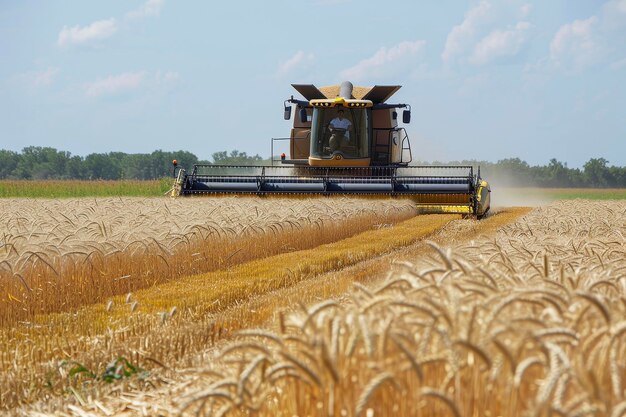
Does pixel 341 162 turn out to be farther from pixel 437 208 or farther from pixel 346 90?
pixel 437 208

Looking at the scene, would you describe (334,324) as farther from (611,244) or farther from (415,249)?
(415,249)

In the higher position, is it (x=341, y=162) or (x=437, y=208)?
(x=341, y=162)

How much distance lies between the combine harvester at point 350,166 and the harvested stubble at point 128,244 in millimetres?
4527

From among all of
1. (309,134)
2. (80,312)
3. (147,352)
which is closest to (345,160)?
(309,134)

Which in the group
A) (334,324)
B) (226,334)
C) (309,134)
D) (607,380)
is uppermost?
(309,134)

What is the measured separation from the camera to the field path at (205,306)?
5812 mm

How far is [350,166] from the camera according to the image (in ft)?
68.6

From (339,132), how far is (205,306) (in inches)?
541

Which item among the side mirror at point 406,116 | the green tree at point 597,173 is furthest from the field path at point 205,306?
the green tree at point 597,173

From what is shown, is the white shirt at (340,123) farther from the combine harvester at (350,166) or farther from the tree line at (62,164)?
the tree line at (62,164)

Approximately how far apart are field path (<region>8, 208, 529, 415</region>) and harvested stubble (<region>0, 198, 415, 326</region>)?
1.28 ft

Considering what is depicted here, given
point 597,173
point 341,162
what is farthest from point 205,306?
point 597,173

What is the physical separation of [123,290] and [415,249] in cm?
533

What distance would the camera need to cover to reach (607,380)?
3.12 m
